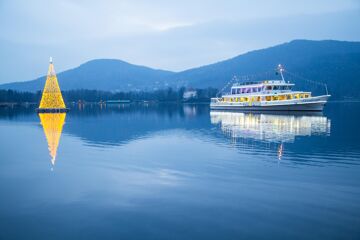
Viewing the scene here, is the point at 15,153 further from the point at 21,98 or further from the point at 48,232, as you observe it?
the point at 21,98

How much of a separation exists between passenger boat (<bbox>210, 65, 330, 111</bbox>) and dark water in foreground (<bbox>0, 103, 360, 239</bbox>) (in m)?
37.3

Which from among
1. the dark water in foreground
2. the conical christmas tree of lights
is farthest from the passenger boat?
the dark water in foreground

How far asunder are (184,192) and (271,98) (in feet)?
187

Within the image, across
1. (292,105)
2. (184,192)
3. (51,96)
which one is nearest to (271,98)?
→ (292,105)

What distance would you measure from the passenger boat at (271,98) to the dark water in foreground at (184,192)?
3727cm

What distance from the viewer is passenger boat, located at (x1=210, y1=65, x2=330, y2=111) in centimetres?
5859

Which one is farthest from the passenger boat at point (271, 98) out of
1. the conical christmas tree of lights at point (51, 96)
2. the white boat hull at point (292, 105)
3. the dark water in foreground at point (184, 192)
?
the dark water in foreground at point (184, 192)

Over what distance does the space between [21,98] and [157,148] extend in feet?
535

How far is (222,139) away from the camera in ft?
88.4

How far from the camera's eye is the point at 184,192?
1254 centimetres

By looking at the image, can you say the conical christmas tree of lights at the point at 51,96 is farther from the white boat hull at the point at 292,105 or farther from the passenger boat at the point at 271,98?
the white boat hull at the point at 292,105

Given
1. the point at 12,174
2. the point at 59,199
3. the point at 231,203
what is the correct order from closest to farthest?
the point at 231,203
the point at 59,199
the point at 12,174

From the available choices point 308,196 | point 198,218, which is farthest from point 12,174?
point 308,196

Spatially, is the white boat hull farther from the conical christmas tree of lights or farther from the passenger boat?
the conical christmas tree of lights
